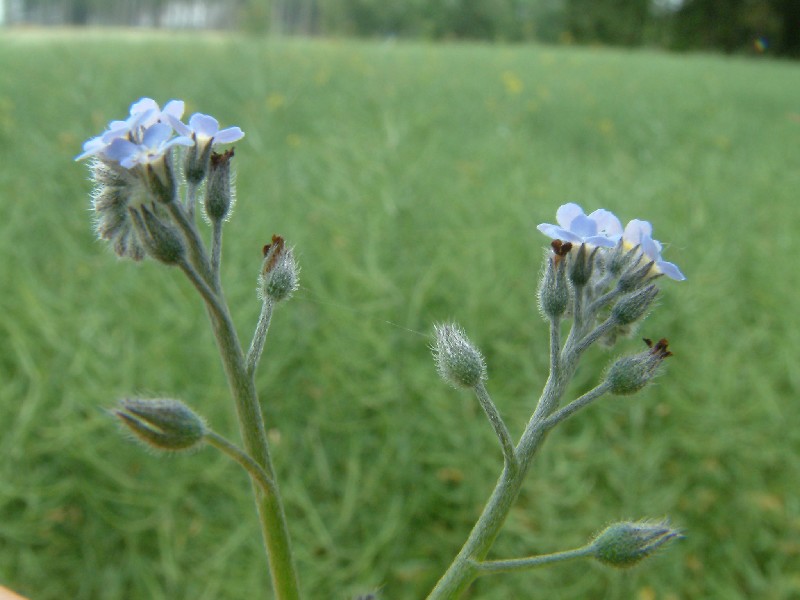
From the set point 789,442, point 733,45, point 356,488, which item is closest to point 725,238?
point 789,442

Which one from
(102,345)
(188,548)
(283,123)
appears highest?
(283,123)

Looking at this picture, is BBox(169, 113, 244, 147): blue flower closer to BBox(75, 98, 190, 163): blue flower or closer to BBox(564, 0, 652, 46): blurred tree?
BBox(75, 98, 190, 163): blue flower

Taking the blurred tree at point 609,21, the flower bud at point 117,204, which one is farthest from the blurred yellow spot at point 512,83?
the blurred tree at point 609,21

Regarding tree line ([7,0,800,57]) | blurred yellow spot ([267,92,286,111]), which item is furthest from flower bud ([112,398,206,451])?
tree line ([7,0,800,57])

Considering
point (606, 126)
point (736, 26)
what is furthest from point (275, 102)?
point (736, 26)

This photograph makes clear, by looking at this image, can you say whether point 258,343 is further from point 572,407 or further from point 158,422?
point 572,407

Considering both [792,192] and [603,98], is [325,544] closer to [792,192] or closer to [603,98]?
[792,192]
